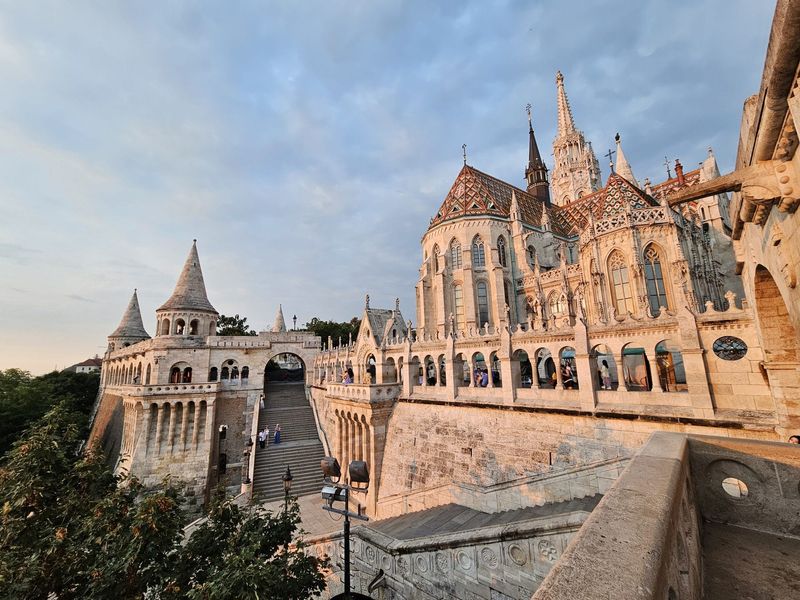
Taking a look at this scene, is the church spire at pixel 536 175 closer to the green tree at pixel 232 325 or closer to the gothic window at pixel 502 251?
the gothic window at pixel 502 251

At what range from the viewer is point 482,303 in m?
29.8

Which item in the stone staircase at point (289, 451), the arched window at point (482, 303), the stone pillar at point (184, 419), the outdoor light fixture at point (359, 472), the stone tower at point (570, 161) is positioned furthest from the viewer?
the stone tower at point (570, 161)

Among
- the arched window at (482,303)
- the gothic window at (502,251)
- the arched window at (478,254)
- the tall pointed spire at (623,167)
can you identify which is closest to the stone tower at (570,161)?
the tall pointed spire at (623,167)

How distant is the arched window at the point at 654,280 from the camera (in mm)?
19109

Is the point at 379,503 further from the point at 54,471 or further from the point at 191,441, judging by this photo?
the point at 191,441

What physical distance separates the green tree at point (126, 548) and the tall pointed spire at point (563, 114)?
216 ft

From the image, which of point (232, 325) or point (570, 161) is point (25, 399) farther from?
point (570, 161)

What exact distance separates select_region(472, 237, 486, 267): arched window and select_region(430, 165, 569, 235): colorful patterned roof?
252 centimetres

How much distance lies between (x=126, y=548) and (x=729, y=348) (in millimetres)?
15874

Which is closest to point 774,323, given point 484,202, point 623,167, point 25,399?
point 484,202

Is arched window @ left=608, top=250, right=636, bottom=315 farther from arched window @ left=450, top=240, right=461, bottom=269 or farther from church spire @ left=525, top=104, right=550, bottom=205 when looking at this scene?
church spire @ left=525, top=104, right=550, bottom=205

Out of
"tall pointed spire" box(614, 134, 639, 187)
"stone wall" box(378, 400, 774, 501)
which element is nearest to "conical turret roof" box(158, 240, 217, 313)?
"stone wall" box(378, 400, 774, 501)

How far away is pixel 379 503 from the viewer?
16172 millimetres

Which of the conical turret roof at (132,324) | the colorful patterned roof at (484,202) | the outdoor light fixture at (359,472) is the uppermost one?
the colorful patterned roof at (484,202)
